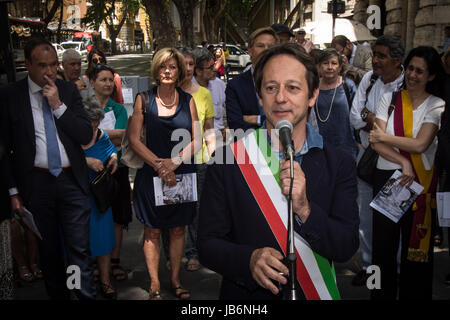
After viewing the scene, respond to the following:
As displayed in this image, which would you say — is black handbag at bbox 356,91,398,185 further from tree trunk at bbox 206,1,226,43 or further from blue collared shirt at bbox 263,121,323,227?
tree trunk at bbox 206,1,226,43

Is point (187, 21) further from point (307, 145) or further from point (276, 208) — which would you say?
point (276, 208)

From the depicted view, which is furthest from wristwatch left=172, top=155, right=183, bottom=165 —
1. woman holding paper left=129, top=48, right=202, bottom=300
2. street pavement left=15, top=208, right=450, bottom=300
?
street pavement left=15, top=208, right=450, bottom=300

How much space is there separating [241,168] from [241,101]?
78.8 inches

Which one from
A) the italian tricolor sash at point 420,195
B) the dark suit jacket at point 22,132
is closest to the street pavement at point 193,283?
the italian tricolor sash at point 420,195

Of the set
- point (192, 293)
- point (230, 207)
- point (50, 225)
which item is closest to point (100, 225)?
point (50, 225)

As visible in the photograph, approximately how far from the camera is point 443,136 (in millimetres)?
3527

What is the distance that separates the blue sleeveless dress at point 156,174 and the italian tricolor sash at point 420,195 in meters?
1.78

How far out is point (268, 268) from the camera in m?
1.79

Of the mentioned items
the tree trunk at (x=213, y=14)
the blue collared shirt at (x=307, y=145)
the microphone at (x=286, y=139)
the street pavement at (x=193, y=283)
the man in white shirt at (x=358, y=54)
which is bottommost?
the street pavement at (x=193, y=283)

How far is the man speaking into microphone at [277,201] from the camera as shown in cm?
196

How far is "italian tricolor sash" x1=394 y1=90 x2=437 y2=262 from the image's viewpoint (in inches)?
146

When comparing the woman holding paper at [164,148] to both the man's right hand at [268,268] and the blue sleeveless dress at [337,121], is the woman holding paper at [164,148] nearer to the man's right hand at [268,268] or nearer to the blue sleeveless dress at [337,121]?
the blue sleeveless dress at [337,121]

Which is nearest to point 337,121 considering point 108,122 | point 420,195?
point 420,195
